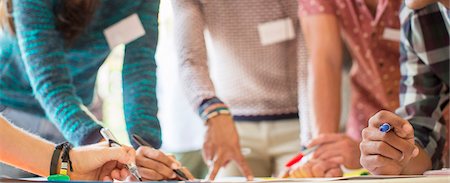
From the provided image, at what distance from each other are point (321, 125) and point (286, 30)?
0.17m

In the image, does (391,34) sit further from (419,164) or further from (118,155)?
(118,155)

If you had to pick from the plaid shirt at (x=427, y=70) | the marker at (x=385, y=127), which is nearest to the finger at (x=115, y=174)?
the marker at (x=385, y=127)

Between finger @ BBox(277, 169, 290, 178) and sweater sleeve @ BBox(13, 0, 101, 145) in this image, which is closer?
sweater sleeve @ BBox(13, 0, 101, 145)

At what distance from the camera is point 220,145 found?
3.39 feet

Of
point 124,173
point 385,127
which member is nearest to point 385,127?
point 385,127

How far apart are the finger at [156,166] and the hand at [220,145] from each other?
0.11 m

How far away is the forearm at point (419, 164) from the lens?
2.76ft

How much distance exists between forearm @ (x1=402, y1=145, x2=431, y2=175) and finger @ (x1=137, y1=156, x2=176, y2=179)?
296mm

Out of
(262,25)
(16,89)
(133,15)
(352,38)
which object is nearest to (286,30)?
(262,25)

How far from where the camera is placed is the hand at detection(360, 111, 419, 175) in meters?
0.83

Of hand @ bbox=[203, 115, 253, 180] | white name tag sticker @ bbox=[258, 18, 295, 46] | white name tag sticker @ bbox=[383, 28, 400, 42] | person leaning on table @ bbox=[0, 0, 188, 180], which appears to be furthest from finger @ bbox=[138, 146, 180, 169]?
→ white name tag sticker @ bbox=[383, 28, 400, 42]

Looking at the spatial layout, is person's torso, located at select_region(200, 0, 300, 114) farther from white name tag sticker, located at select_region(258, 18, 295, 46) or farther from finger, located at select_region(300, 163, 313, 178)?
finger, located at select_region(300, 163, 313, 178)

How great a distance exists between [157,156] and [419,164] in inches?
13.2

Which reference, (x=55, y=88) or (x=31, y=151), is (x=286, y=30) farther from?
(x=31, y=151)
